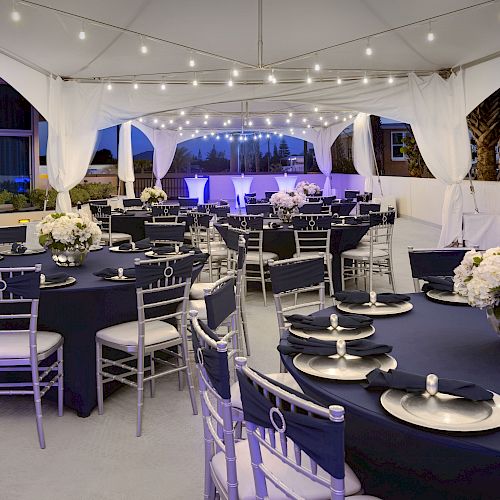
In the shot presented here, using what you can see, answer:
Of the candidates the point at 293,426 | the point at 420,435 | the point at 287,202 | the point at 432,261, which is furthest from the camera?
the point at 287,202

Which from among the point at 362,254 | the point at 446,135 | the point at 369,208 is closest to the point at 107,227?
the point at 369,208

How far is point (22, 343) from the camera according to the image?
13.2 feet

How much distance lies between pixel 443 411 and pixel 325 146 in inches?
801

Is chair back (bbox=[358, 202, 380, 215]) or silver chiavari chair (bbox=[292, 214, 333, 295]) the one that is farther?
chair back (bbox=[358, 202, 380, 215])

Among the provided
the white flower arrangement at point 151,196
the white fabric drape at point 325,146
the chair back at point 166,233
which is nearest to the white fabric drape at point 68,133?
the white flower arrangement at point 151,196

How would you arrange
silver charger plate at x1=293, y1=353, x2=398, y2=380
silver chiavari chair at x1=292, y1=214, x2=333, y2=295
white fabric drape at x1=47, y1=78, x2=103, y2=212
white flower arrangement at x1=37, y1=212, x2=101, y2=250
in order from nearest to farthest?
1. silver charger plate at x1=293, y1=353, x2=398, y2=380
2. white flower arrangement at x1=37, y1=212, x2=101, y2=250
3. silver chiavari chair at x1=292, y1=214, x2=333, y2=295
4. white fabric drape at x1=47, y1=78, x2=103, y2=212

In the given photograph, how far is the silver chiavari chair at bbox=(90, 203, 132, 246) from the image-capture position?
10008 mm

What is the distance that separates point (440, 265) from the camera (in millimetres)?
4320

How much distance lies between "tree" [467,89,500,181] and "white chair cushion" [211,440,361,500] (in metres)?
11.9

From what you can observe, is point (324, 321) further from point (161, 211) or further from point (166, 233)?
point (161, 211)

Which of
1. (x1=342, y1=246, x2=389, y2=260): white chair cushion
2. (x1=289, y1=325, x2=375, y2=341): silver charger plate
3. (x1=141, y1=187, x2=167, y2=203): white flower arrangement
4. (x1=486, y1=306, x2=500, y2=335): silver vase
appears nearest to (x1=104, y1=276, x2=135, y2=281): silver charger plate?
(x1=289, y1=325, x2=375, y2=341): silver charger plate

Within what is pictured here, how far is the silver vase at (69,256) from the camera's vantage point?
4.92 meters

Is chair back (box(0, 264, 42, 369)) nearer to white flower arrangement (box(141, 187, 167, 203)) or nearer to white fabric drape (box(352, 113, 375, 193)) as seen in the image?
white flower arrangement (box(141, 187, 167, 203))

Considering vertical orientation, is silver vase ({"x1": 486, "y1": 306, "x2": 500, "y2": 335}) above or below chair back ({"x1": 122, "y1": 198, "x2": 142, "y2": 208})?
below
